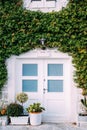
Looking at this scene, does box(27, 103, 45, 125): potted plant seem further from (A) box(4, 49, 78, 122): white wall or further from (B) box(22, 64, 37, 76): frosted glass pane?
(B) box(22, 64, 37, 76): frosted glass pane

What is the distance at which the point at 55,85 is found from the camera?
11242 mm

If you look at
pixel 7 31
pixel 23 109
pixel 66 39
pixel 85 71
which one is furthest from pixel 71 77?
pixel 7 31

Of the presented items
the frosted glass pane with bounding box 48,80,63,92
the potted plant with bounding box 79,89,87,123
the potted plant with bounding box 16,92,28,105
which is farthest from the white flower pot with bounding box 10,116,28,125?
the potted plant with bounding box 79,89,87,123

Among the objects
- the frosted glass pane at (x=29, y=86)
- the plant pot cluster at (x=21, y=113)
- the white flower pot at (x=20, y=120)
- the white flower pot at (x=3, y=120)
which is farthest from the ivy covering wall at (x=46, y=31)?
the white flower pot at (x=20, y=120)

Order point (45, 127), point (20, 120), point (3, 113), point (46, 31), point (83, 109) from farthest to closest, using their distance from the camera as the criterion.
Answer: point (46, 31) → point (83, 109) → point (3, 113) → point (20, 120) → point (45, 127)

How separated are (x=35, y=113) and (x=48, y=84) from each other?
129cm

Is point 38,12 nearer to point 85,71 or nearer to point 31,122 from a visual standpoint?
point 85,71

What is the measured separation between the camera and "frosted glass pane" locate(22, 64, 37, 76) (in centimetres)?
1127

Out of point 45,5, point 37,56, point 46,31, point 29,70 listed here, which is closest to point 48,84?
point 29,70

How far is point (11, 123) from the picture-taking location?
10.6 m

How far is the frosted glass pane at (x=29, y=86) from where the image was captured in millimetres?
11266

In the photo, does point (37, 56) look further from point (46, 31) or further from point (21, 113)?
point (21, 113)

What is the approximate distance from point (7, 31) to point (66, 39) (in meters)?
2.05

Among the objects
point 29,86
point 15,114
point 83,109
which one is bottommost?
point 15,114
